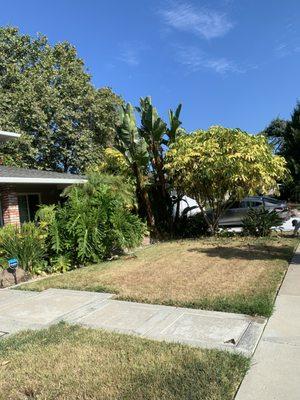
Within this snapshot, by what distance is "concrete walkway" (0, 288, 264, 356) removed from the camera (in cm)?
503

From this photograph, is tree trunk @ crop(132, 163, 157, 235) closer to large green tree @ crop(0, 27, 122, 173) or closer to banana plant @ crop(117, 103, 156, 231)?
banana plant @ crop(117, 103, 156, 231)

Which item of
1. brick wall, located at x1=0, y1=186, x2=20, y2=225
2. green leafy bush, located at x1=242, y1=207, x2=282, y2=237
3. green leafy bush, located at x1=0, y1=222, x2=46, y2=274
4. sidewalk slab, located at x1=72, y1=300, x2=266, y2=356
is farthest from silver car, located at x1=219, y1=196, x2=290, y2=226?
sidewalk slab, located at x1=72, y1=300, x2=266, y2=356

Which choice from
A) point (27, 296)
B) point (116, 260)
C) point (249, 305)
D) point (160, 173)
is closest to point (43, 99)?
point (160, 173)

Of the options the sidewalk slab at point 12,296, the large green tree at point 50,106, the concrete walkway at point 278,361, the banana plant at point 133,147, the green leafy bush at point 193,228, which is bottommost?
the concrete walkway at point 278,361

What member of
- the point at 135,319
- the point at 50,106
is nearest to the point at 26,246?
the point at 135,319

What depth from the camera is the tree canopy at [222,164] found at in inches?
522

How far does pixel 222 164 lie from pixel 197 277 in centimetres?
584

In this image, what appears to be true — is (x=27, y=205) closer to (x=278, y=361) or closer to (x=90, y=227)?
(x=90, y=227)

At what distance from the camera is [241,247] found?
11906 millimetres

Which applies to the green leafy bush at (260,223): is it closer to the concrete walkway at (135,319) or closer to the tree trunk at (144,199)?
the tree trunk at (144,199)

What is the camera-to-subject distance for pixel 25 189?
1559 cm

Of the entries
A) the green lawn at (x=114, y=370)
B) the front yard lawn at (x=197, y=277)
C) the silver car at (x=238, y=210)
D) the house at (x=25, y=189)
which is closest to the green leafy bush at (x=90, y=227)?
the front yard lawn at (x=197, y=277)

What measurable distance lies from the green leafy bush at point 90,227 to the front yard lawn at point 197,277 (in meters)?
0.54

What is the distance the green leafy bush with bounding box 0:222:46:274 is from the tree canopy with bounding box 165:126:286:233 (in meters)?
5.41
